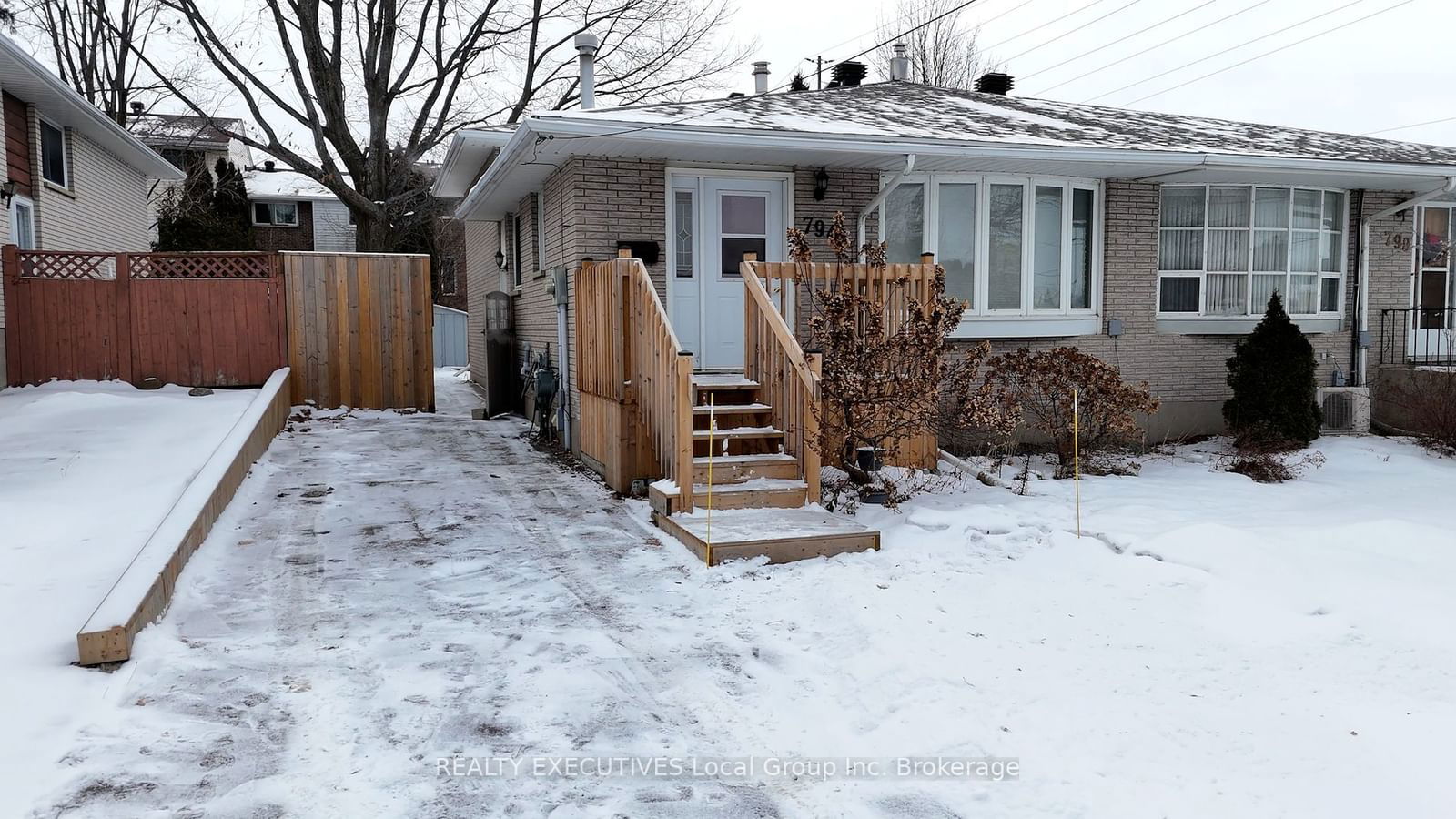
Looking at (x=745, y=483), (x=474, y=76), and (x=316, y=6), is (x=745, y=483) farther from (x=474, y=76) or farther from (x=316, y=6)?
(x=474, y=76)

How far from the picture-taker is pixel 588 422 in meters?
9.34

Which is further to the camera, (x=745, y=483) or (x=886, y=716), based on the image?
(x=745, y=483)

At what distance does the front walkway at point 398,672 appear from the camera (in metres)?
3.35

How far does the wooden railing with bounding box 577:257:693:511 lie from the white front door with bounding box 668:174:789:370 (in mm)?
1147

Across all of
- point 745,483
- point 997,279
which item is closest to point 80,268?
point 745,483

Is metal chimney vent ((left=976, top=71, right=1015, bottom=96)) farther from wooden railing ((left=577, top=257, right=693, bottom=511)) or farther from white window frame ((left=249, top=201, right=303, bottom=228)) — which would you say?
white window frame ((left=249, top=201, right=303, bottom=228))

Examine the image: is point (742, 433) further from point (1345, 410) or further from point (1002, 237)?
point (1345, 410)

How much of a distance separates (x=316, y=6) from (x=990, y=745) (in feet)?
71.2

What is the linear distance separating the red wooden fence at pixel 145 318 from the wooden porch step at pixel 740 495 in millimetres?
7885

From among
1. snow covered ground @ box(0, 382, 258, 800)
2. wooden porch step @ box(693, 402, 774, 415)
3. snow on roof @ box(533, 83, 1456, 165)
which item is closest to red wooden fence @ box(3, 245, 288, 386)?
snow covered ground @ box(0, 382, 258, 800)

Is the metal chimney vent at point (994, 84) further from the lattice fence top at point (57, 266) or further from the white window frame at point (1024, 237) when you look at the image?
the lattice fence top at point (57, 266)

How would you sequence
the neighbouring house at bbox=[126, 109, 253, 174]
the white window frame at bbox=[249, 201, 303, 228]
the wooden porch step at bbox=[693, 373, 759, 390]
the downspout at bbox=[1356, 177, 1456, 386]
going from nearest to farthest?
1. the wooden porch step at bbox=[693, 373, 759, 390]
2. the downspout at bbox=[1356, 177, 1456, 386]
3. the neighbouring house at bbox=[126, 109, 253, 174]
4. the white window frame at bbox=[249, 201, 303, 228]

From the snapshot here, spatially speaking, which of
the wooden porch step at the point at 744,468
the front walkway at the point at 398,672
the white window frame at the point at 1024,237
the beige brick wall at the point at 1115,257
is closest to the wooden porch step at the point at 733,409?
the wooden porch step at the point at 744,468

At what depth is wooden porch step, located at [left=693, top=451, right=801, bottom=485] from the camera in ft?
23.4
